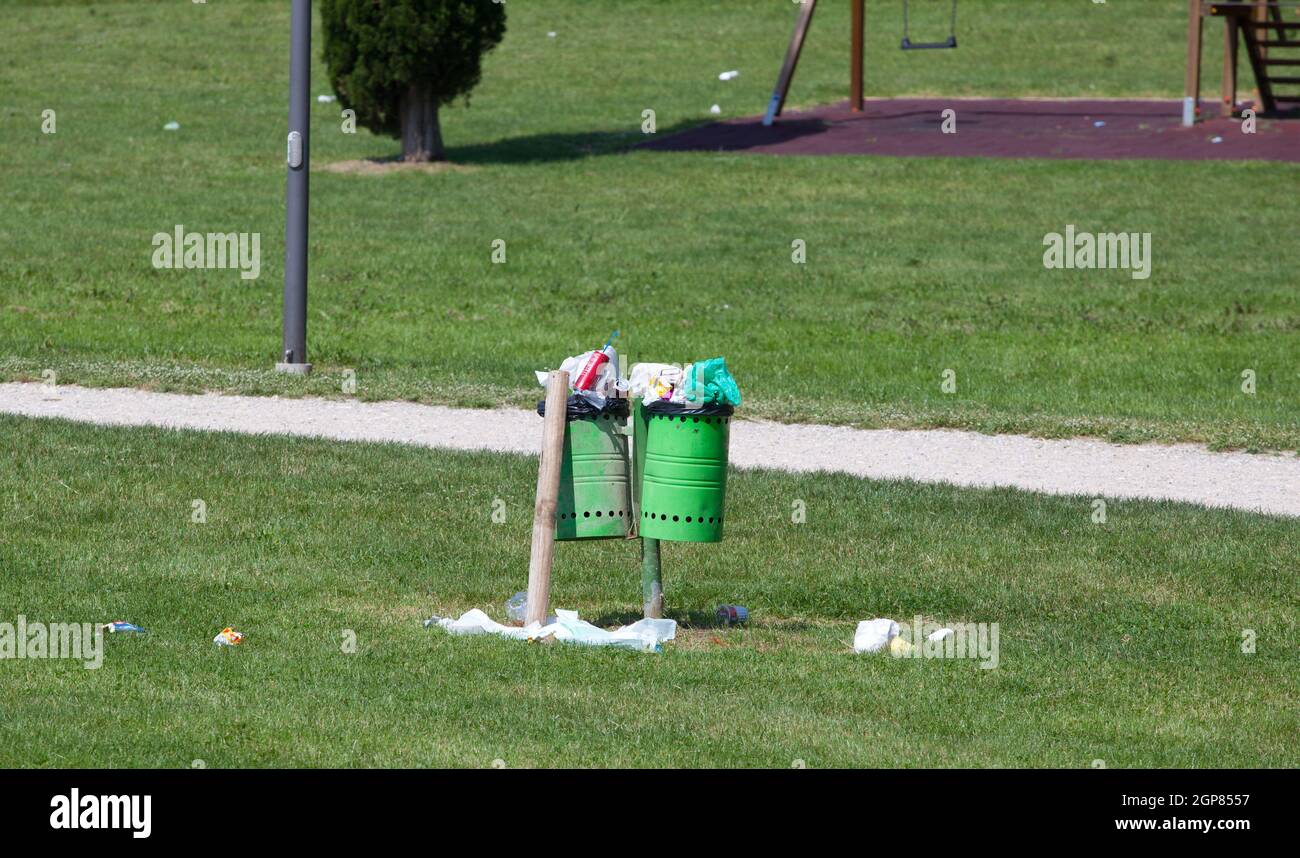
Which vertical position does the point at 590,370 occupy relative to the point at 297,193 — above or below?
below

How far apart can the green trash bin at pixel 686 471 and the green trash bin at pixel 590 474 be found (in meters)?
0.16

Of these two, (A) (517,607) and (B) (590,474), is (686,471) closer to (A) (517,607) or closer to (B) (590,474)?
(B) (590,474)

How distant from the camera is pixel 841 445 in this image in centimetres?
1115

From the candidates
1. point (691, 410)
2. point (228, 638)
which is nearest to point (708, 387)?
point (691, 410)

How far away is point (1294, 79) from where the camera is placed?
949 inches

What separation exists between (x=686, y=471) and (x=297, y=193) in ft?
21.4

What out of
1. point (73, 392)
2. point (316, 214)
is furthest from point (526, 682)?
point (316, 214)

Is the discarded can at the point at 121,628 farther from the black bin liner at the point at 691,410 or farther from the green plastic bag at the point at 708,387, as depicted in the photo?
the green plastic bag at the point at 708,387

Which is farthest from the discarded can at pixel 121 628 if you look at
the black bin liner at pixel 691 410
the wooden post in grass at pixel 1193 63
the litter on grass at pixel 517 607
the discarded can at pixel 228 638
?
the wooden post in grass at pixel 1193 63

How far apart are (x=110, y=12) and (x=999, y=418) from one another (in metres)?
27.5

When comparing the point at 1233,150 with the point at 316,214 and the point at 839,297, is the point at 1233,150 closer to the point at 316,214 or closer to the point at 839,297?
the point at 839,297

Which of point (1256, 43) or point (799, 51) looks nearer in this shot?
point (1256, 43)

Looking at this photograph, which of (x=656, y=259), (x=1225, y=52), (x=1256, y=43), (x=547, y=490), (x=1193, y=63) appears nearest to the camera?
(x=547, y=490)

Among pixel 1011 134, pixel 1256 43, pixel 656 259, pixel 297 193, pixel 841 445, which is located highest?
pixel 1256 43
